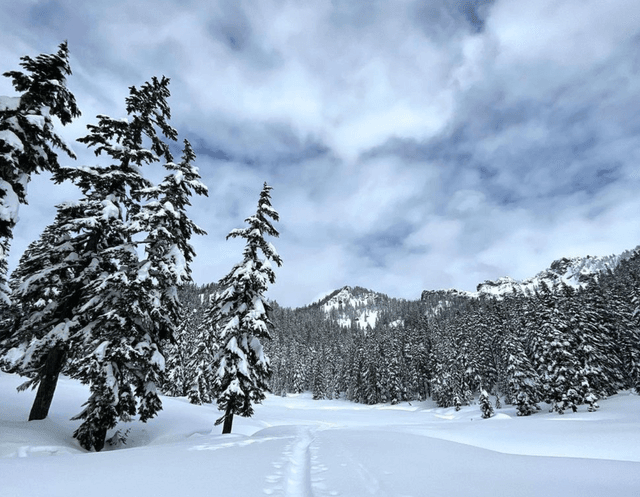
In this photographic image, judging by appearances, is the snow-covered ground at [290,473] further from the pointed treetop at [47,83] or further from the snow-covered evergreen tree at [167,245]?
the pointed treetop at [47,83]

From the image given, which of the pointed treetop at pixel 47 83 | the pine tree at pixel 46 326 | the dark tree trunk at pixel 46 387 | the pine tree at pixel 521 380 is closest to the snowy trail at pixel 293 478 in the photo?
the pine tree at pixel 46 326

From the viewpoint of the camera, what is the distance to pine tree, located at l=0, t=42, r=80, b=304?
10156 millimetres

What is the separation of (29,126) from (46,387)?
10349 millimetres

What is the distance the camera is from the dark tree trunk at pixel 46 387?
42.6 ft

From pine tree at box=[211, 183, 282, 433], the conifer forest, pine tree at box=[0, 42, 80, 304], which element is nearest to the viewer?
pine tree at box=[0, 42, 80, 304]

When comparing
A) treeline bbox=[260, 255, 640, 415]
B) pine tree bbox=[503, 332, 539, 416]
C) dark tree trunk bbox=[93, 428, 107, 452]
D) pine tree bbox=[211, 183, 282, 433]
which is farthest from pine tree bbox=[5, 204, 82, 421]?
pine tree bbox=[503, 332, 539, 416]

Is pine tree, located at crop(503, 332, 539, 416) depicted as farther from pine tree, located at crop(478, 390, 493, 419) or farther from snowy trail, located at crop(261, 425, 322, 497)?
snowy trail, located at crop(261, 425, 322, 497)

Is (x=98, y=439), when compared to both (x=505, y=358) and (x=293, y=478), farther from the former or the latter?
(x=505, y=358)

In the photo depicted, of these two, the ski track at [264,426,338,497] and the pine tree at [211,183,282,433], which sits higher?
the pine tree at [211,183,282,433]

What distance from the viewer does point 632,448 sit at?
1254cm

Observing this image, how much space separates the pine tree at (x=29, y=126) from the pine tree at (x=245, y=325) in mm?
9243

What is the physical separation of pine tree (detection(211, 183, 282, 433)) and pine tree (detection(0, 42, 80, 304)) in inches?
364

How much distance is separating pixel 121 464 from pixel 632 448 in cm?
1811

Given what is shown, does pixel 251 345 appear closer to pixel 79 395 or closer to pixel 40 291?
pixel 40 291
